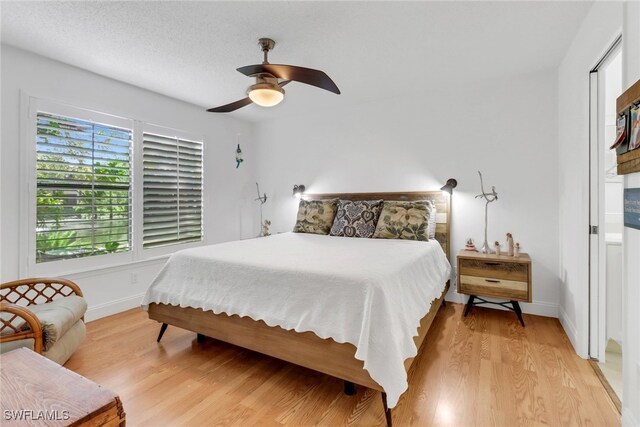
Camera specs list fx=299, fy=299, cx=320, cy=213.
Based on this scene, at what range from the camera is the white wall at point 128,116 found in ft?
8.20

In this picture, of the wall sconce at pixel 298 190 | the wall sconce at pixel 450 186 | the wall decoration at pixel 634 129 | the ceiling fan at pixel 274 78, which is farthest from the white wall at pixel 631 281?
the wall sconce at pixel 298 190

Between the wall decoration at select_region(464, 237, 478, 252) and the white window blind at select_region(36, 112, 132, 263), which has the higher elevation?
the white window blind at select_region(36, 112, 132, 263)

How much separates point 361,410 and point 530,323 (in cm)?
213

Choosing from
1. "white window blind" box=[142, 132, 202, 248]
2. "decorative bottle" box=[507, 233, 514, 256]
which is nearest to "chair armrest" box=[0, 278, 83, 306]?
"white window blind" box=[142, 132, 202, 248]

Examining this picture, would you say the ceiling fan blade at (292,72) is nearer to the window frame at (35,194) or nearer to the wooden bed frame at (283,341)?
the wooden bed frame at (283,341)

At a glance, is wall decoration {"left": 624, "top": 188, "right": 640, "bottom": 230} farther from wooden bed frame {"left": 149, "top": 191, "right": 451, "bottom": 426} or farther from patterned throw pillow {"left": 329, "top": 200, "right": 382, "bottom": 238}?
patterned throw pillow {"left": 329, "top": 200, "right": 382, "bottom": 238}

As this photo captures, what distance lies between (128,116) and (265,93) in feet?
6.77

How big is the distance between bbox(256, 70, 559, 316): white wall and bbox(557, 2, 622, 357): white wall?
22cm

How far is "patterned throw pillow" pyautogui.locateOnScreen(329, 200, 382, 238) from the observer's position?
335cm

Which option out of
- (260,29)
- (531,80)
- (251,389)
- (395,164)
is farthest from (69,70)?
(531,80)

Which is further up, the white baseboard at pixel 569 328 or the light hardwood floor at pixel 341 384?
the white baseboard at pixel 569 328

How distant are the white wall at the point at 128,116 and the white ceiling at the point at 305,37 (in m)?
0.19

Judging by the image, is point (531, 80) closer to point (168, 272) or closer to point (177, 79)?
point (177, 79)

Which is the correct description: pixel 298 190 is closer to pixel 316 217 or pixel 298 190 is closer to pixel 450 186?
pixel 316 217
